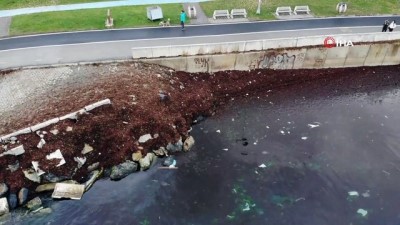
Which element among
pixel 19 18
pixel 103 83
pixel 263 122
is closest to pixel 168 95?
pixel 103 83

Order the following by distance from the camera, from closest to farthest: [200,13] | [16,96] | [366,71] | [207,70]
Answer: [16,96] → [207,70] → [366,71] → [200,13]

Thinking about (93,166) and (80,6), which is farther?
(80,6)

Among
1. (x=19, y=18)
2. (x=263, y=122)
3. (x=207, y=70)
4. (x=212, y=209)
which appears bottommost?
(x=212, y=209)

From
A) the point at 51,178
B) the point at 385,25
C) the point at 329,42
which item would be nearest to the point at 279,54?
the point at 329,42

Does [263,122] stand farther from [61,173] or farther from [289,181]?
[61,173]

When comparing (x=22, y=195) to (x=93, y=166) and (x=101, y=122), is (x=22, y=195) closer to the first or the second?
(x=93, y=166)

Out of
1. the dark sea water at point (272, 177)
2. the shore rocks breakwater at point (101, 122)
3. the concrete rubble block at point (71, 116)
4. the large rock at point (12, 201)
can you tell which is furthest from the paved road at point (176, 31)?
the large rock at point (12, 201)

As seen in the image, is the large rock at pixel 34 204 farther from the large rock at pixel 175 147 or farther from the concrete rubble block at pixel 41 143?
the large rock at pixel 175 147
